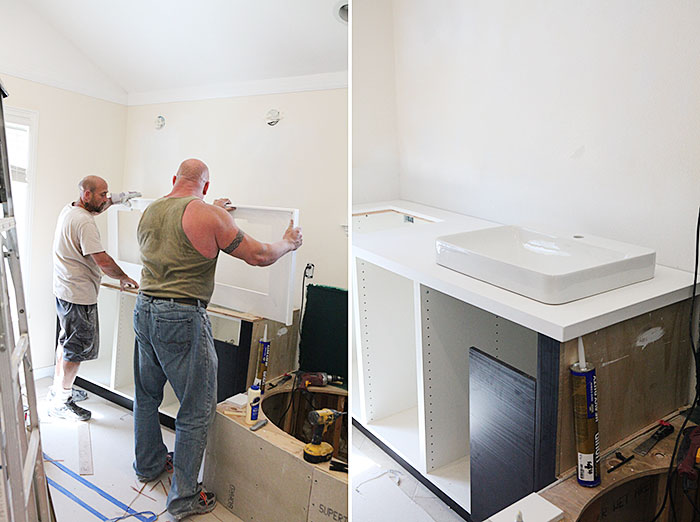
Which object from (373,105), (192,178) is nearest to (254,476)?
(192,178)

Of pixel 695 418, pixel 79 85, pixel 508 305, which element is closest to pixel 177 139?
pixel 79 85

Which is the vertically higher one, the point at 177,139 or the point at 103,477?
the point at 177,139

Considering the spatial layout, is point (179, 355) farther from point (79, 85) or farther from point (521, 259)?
point (521, 259)

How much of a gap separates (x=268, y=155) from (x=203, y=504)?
750 millimetres

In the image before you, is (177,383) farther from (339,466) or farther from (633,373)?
(633,373)

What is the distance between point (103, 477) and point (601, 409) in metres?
1.10

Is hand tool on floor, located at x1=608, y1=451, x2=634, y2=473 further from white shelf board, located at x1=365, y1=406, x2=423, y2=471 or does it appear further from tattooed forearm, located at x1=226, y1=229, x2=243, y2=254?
tattooed forearm, located at x1=226, y1=229, x2=243, y2=254

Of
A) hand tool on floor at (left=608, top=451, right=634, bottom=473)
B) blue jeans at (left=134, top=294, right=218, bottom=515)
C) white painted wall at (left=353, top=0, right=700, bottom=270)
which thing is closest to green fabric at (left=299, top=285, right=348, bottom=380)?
blue jeans at (left=134, top=294, right=218, bottom=515)

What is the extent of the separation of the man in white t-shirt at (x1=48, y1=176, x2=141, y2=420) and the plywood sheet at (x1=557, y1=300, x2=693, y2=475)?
97cm

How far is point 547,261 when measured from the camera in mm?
1500

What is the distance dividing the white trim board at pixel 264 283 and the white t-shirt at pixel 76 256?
0.13 metres

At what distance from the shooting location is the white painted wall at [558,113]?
4.61 ft

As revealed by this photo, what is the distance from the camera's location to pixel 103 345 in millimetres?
1001

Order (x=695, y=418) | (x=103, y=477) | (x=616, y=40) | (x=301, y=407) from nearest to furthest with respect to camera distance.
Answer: (x=103, y=477) → (x=301, y=407) → (x=695, y=418) → (x=616, y=40)
